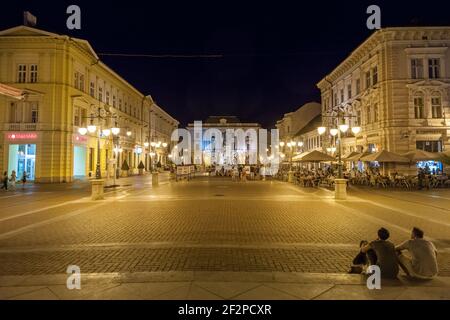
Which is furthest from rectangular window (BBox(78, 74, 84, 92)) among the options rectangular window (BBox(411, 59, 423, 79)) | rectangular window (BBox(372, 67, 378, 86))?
rectangular window (BBox(411, 59, 423, 79))

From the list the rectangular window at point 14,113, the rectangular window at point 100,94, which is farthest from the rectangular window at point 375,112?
the rectangular window at point 14,113

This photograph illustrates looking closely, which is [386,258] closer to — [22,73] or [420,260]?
[420,260]

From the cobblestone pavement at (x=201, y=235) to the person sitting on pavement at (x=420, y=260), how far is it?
1009 millimetres

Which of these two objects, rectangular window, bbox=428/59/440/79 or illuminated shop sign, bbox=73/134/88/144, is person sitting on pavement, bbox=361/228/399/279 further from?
illuminated shop sign, bbox=73/134/88/144

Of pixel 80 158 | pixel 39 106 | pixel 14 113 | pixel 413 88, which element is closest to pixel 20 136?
pixel 14 113

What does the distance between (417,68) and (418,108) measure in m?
3.82

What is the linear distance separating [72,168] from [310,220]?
94.7 feet

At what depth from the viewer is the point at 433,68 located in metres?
28.9

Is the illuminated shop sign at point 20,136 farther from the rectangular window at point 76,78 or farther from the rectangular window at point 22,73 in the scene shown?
the rectangular window at point 76,78

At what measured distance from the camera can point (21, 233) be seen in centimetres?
896

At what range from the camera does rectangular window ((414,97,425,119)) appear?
94.8 ft

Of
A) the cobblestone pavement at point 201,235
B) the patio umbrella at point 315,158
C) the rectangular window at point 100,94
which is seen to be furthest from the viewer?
the rectangular window at point 100,94

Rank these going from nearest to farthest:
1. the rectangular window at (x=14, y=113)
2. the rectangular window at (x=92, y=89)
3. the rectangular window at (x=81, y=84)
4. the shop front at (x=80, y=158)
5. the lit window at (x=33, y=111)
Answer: the rectangular window at (x=14, y=113) < the lit window at (x=33, y=111) < the shop front at (x=80, y=158) < the rectangular window at (x=81, y=84) < the rectangular window at (x=92, y=89)

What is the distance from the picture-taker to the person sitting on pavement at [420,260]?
502cm
